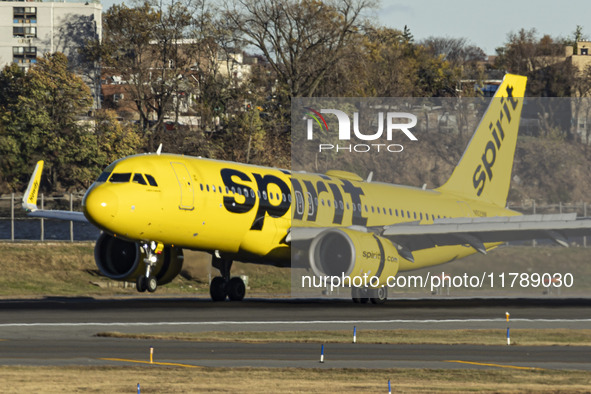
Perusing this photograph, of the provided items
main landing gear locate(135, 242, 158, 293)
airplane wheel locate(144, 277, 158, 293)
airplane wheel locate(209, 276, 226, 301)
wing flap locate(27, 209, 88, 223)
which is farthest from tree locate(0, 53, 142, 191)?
airplane wheel locate(144, 277, 158, 293)

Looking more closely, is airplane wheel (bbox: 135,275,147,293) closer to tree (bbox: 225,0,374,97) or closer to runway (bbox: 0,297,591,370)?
runway (bbox: 0,297,591,370)

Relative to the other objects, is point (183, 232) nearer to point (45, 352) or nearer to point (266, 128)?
point (45, 352)

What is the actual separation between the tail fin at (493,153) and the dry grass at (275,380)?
3365cm

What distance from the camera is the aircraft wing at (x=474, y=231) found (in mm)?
44906

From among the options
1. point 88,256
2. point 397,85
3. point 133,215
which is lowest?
point 88,256

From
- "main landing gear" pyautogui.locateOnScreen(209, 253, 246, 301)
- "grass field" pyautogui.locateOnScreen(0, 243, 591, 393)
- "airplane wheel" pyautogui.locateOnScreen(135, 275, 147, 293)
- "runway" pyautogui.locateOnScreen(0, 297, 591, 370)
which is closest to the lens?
"grass field" pyautogui.locateOnScreen(0, 243, 591, 393)

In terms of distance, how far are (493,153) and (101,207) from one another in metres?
27.6

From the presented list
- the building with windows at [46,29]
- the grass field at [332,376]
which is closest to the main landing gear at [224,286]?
the grass field at [332,376]

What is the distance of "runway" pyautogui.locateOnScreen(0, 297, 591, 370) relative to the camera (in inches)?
1018

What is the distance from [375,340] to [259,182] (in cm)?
1358

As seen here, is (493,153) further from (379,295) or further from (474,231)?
(379,295)

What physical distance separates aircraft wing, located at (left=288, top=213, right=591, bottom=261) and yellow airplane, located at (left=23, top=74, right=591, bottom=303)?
0.05 metres

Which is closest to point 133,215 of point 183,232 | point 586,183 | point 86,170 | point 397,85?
point 183,232

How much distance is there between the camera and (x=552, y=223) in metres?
45.4
